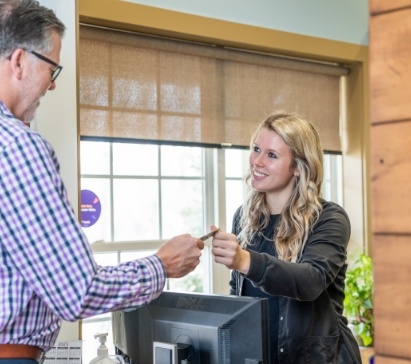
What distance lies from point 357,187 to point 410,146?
3.50 meters

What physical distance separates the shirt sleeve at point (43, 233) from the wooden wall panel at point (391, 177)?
22.3 inches

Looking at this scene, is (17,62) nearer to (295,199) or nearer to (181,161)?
(295,199)

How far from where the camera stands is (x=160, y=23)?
3.35 m

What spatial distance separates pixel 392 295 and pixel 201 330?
0.86 metres

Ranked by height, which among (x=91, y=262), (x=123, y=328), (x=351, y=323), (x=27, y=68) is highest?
(x=27, y=68)

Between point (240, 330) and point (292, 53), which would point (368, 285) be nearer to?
point (292, 53)

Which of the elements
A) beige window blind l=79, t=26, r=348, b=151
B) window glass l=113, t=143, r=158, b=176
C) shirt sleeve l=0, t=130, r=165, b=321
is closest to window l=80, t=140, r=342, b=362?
window glass l=113, t=143, r=158, b=176

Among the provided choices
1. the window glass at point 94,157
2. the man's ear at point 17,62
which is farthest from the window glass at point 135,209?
the man's ear at point 17,62

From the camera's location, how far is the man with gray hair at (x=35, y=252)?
1.23 meters

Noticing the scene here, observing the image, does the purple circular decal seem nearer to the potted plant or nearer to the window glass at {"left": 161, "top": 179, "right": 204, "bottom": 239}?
the window glass at {"left": 161, "top": 179, "right": 204, "bottom": 239}

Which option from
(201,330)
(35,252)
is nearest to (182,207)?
(201,330)

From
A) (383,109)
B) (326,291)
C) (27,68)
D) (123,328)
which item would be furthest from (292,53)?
(383,109)

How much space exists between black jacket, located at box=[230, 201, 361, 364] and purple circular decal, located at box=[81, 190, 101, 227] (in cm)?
132

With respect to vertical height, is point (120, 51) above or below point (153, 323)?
above
